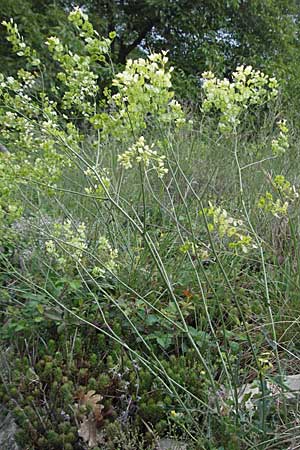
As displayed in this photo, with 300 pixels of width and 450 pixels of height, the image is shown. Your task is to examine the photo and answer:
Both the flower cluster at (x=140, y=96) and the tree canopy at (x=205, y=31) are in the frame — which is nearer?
the flower cluster at (x=140, y=96)

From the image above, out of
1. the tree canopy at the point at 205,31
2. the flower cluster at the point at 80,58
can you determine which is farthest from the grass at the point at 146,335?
the tree canopy at the point at 205,31

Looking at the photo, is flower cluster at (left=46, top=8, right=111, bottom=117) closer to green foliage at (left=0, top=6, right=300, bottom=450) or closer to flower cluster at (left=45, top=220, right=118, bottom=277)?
green foliage at (left=0, top=6, right=300, bottom=450)

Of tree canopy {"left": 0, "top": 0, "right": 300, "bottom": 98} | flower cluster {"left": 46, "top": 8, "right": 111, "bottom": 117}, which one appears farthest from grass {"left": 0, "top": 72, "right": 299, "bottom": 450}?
tree canopy {"left": 0, "top": 0, "right": 300, "bottom": 98}

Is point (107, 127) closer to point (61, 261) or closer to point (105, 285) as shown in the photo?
point (61, 261)

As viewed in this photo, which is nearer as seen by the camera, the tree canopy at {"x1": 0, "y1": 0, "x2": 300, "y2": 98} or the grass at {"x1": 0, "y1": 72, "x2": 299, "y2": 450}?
the grass at {"x1": 0, "y1": 72, "x2": 299, "y2": 450}

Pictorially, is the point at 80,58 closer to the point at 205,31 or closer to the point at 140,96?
the point at 140,96

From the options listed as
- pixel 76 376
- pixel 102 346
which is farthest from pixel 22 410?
pixel 102 346

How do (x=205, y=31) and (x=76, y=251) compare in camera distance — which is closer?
(x=76, y=251)

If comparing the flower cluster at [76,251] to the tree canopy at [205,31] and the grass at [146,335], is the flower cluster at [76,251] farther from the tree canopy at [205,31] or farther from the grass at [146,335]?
the tree canopy at [205,31]

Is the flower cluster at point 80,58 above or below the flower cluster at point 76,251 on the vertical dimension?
above

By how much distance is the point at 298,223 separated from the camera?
299 centimetres

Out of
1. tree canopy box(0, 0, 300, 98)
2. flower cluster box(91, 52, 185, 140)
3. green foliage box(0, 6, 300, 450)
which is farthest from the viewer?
tree canopy box(0, 0, 300, 98)

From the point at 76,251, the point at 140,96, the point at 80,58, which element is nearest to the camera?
the point at 140,96

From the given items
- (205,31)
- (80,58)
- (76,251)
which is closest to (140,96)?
(80,58)
